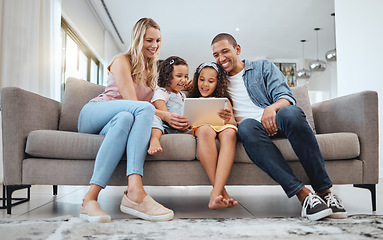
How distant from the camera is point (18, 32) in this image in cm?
280

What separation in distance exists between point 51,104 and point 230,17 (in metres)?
4.41

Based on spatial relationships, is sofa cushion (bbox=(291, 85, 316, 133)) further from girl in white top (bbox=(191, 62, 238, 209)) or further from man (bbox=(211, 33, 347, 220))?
girl in white top (bbox=(191, 62, 238, 209))

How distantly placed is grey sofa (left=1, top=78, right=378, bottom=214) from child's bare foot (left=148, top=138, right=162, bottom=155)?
0.29 ft

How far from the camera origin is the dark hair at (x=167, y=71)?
1.94 m

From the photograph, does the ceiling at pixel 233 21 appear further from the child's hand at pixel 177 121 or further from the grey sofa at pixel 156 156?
the grey sofa at pixel 156 156

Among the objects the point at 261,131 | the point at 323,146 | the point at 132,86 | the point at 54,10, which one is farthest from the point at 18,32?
the point at 323,146

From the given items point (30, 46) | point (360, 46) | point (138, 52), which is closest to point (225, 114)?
point (138, 52)

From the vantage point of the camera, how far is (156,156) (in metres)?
1.51

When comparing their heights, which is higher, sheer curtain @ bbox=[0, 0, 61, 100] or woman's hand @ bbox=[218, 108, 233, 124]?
sheer curtain @ bbox=[0, 0, 61, 100]

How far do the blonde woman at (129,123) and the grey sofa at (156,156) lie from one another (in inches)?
6.0

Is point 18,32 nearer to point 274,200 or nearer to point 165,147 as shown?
point 165,147

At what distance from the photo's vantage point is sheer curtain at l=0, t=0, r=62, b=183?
8.92 feet

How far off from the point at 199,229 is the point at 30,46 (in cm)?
260

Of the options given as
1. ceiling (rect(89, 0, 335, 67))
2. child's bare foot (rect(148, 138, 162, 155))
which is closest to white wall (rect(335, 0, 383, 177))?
ceiling (rect(89, 0, 335, 67))
